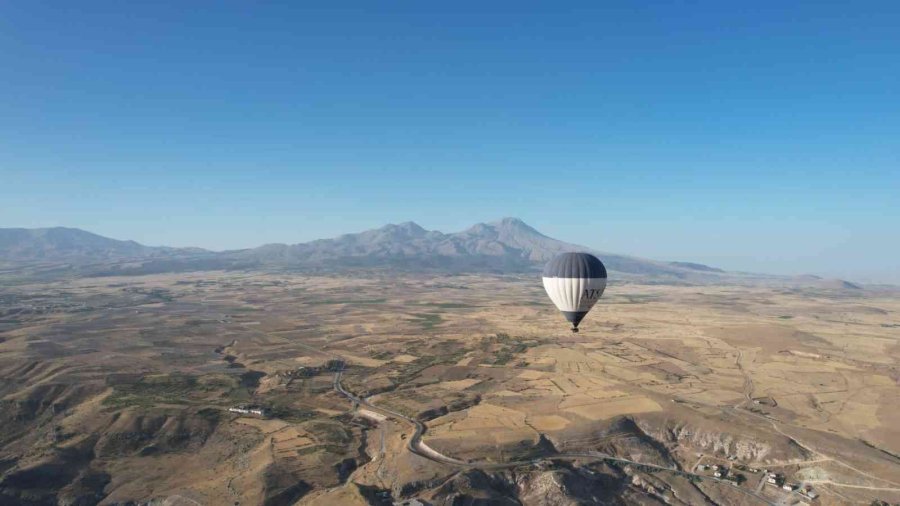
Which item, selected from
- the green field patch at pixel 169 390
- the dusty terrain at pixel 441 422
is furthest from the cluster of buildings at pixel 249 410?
the green field patch at pixel 169 390

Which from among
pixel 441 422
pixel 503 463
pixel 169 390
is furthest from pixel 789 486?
pixel 169 390

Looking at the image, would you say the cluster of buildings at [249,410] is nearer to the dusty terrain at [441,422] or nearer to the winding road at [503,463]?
the dusty terrain at [441,422]

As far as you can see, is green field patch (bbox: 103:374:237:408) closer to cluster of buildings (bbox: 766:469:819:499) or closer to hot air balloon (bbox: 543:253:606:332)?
hot air balloon (bbox: 543:253:606:332)

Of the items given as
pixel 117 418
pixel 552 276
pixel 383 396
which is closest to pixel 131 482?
pixel 117 418

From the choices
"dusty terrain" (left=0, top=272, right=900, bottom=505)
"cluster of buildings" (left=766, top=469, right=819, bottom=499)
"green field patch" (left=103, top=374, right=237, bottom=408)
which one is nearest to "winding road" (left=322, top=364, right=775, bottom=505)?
"dusty terrain" (left=0, top=272, right=900, bottom=505)

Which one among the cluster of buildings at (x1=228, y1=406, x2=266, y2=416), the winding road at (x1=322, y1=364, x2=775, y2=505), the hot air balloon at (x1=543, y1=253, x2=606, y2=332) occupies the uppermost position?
the hot air balloon at (x1=543, y1=253, x2=606, y2=332)

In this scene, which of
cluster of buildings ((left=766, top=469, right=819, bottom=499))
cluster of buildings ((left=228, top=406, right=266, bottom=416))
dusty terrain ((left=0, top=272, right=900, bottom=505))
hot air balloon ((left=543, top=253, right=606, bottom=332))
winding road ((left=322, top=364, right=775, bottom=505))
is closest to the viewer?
cluster of buildings ((left=766, top=469, right=819, bottom=499))

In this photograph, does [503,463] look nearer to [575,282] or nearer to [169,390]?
[575,282]

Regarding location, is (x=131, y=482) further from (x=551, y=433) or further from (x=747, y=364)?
(x=747, y=364)
